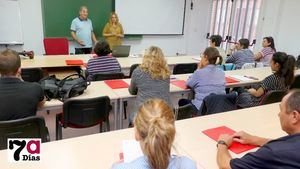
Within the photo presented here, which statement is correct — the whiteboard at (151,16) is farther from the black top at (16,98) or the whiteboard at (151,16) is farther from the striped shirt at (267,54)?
the black top at (16,98)

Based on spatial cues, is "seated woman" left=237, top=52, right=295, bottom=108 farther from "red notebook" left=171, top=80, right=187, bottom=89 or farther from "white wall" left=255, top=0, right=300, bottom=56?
"white wall" left=255, top=0, right=300, bottom=56

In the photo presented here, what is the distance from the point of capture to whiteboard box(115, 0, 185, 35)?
6.72 meters

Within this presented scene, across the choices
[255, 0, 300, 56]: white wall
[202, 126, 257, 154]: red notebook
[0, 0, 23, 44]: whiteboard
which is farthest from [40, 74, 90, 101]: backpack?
[255, 0, 300, 56]: white wall

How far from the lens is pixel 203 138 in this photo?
171 cm

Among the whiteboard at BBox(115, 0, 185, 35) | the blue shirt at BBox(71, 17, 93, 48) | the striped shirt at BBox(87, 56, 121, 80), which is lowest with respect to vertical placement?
the striped shirt at BBox(87, 56, 121, 80)

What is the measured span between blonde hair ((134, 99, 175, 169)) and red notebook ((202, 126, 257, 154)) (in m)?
0.73

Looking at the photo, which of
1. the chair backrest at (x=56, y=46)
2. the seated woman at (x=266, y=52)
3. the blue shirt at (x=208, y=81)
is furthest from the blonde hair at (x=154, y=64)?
the seated woman at (x=266, y=52)

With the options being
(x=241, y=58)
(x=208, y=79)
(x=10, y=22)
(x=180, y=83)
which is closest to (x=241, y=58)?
(x=241, y=58)

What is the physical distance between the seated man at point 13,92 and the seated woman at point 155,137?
4.09ft

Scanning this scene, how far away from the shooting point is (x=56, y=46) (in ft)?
16.7

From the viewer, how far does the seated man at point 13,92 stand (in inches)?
74.6

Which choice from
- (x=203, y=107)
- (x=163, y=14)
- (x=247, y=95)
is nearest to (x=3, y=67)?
(x=203, y=107)

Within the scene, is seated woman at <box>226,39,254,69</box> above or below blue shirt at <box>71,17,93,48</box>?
below

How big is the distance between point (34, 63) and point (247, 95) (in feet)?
10.3
